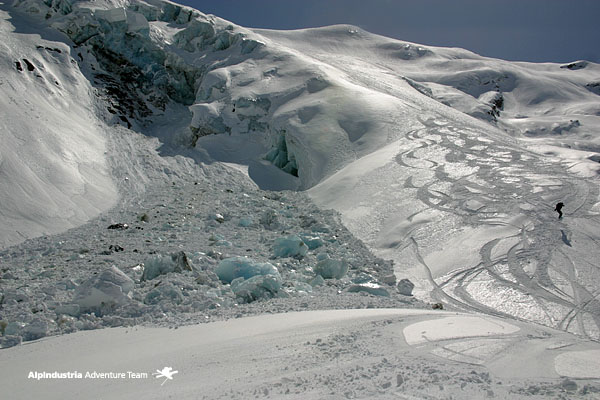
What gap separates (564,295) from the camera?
8.34 metres

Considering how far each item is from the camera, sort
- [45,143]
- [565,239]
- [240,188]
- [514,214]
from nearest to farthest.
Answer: [565,239] < [514,214] < [45,143] < [240,188]

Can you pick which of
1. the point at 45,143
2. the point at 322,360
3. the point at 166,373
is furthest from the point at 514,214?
the point at 45,143

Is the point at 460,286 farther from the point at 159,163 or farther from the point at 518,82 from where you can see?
the point at 518,82

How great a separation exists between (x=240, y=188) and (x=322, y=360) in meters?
14.4

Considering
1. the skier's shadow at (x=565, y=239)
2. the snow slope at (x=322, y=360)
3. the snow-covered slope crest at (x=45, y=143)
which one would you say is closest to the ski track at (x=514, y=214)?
the skier's shadow at (x=565, y=239)

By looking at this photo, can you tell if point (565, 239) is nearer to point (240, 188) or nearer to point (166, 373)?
point (166, 373)

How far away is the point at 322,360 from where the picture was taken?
414cm

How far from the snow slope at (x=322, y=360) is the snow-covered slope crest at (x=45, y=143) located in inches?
284

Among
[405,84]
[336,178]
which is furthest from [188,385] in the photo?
[405,84]

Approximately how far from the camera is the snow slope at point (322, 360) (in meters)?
3.52

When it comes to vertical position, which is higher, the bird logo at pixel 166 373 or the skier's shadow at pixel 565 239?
the skier's shadow at pixel 565 239

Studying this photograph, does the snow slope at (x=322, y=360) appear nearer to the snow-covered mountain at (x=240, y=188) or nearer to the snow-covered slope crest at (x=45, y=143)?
the snow-covered mountain at (x=240, y=188)

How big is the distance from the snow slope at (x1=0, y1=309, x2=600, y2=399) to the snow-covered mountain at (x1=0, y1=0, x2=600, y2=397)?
0.23 metres

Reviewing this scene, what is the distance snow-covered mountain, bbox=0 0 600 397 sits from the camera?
25.2 feet
